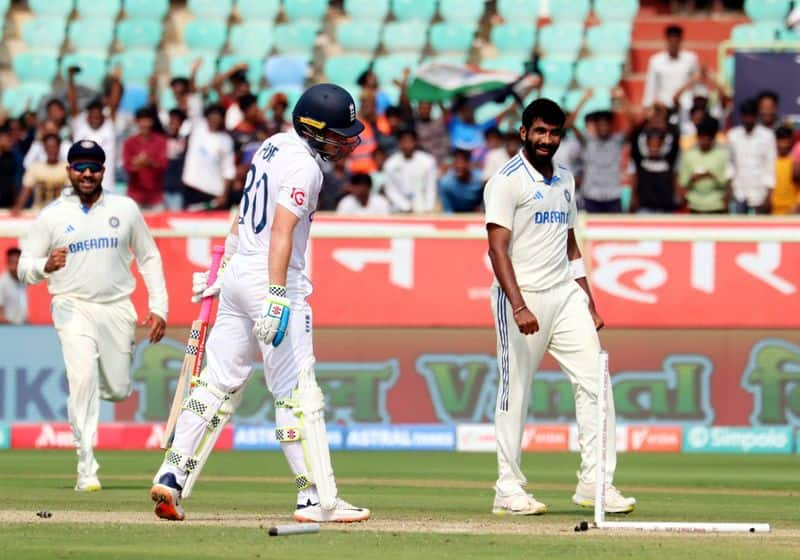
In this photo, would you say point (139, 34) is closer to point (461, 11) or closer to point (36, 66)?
point (36, 66)

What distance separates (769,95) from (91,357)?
975 cm

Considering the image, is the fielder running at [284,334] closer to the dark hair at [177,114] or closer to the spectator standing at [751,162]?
the spectator standing at [751,162]

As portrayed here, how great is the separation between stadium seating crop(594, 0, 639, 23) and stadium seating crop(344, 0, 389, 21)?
9.63 ft

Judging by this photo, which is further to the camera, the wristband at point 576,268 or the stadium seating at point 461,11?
the stadium seating at point 461,11

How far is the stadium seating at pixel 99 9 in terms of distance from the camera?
24953 mm

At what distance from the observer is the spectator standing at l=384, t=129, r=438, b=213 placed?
18656 millimetres

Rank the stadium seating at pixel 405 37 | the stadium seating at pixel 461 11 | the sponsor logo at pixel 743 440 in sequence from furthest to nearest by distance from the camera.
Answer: the stadium seating at pixel 461 11
the stadium seating at pixel 405 37
the sponsor logo at pixel 743 440

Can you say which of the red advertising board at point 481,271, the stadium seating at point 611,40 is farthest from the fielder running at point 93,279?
the stadium seating at point 611,40

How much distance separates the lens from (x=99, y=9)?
25.0 meters

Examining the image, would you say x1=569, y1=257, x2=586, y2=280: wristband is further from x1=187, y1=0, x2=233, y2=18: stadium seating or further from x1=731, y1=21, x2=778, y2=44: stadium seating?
x1=187, y1=0, x2=233, y2=18: stadium seating

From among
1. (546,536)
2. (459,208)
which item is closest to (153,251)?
(546,536)

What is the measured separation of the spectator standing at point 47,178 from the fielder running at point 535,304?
32.2ft

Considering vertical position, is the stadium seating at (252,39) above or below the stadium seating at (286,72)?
above

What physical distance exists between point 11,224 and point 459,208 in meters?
4.48
